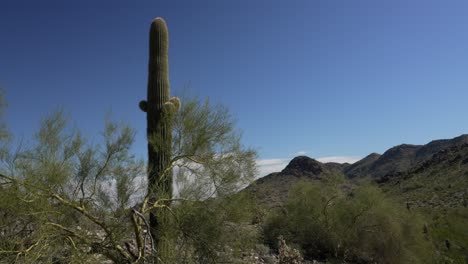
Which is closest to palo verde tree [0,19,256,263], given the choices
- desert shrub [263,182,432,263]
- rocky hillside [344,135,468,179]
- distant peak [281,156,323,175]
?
desert shrub [263,182,432,263]

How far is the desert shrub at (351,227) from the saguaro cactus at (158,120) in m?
7.69

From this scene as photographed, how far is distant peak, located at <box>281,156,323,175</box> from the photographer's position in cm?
3550

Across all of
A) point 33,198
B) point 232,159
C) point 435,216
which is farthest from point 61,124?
point 435,216

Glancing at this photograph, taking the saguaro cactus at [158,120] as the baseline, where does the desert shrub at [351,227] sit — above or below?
below

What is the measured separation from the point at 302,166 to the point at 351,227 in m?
24.7

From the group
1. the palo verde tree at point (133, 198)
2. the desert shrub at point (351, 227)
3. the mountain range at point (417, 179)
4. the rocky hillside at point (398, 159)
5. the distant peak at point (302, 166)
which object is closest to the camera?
the palo verde tree at point (133, 198)

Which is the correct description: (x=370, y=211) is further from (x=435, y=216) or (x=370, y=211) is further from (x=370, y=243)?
(x=435, y=216)

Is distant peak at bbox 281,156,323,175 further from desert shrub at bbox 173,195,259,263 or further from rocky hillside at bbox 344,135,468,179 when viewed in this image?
desert shrub at bbox 173,195,259,263

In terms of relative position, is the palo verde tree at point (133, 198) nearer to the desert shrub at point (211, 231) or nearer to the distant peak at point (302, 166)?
the desert shrub at point (211, 231)

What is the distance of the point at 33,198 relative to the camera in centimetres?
569

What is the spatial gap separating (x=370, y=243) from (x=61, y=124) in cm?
1110

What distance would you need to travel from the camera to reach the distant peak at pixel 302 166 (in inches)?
1398

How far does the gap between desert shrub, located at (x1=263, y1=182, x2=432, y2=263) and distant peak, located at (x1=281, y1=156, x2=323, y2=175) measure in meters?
19.8

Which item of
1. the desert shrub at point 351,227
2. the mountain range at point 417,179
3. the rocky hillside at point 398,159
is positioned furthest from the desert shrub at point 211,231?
the rocky hillside at point 398,159
